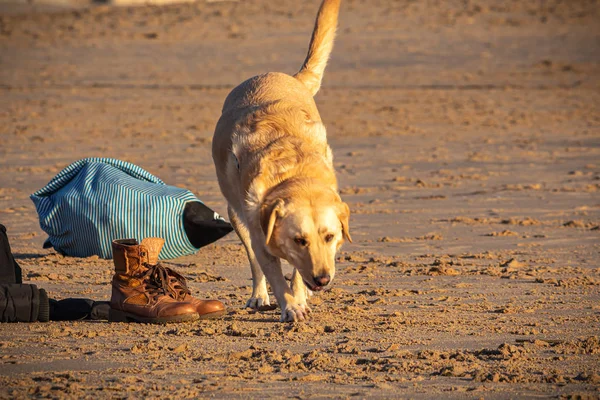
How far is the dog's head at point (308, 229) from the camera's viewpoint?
209 inches

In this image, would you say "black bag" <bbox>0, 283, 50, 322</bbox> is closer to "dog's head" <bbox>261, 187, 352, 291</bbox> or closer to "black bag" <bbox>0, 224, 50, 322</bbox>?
"black bag" <bbox>0, 224, 50, 322</bbox>

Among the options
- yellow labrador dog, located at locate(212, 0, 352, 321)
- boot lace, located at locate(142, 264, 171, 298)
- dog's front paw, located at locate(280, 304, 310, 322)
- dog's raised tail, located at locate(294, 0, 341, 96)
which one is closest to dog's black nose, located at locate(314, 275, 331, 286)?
yellow labrador dog, located at locate(212, 0, 352, 321)

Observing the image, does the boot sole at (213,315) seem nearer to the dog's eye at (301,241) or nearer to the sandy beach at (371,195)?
the sandy beach at (371,195)

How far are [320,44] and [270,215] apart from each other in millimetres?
2664

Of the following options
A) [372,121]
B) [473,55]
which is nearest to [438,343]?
[372,121]

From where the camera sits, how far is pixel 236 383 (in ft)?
14.3

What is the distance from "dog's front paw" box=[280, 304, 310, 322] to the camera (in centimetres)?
551

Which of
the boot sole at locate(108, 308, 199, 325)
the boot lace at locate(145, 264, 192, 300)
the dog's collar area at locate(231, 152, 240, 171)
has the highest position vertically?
the dog's collar area at locate(231, 152, 240, 171)

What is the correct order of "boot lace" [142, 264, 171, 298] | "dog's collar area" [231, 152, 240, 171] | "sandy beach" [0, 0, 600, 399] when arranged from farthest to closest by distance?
"dog's collar area" [231, 152, 240, 171] → "boot lace" [142, 264, 171, 298] → "sandy beach" [0, 0, 600, 399]

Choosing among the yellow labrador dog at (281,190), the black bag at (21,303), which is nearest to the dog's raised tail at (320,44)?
the yellow labrador dog at (281,190)

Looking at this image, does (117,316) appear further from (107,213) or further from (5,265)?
(107,213)

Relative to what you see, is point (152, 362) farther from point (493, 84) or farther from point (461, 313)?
point (493, 84)

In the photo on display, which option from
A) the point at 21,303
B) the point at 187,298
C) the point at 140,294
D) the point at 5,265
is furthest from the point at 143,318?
the point at 5,265

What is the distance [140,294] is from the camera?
17.8 feet
